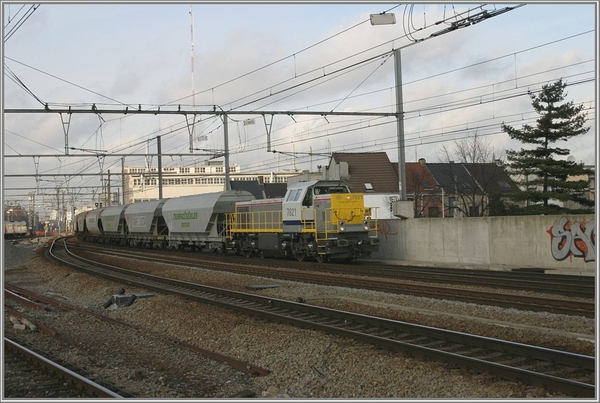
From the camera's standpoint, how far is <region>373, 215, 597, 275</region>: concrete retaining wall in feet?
68.1

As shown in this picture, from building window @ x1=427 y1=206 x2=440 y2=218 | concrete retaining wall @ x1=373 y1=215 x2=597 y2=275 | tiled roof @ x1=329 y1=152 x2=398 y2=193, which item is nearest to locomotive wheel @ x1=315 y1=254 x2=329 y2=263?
concrete retaining wall @ x1=373 y1=215 x2=597 y2=275

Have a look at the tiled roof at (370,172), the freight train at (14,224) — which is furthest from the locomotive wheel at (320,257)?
the freight train at (14,224)

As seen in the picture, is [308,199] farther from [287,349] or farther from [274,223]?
[287,349]

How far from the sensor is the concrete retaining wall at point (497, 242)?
20.8 metres

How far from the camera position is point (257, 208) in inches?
1195

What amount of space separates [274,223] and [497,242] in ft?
33.7

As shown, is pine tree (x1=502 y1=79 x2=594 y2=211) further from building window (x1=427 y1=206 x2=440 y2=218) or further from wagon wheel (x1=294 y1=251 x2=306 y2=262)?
building window (x1=427 y1=206 x2=440 y2=218)

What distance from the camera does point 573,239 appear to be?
20953mm

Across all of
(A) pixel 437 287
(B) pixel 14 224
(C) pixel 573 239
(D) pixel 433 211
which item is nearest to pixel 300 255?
(A) pixel 437 287

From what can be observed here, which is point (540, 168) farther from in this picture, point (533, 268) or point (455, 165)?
point (455, 165)

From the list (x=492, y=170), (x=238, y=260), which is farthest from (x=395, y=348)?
(x=492, y=170)

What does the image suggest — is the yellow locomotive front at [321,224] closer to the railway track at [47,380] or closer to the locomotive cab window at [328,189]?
the locomotive cab window at [328,189]

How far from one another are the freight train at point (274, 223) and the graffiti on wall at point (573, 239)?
24.4 ft

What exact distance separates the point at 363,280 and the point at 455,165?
49876mm
